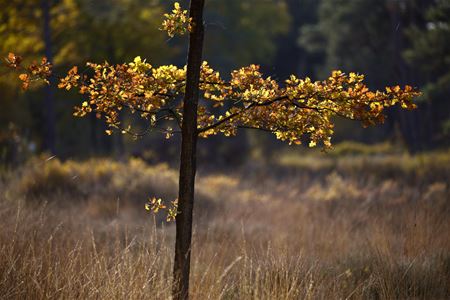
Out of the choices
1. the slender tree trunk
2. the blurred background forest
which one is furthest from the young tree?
the blurred background forest

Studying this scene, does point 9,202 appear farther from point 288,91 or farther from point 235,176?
point 235,176

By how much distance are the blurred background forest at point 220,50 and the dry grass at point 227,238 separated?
1924 millimetres

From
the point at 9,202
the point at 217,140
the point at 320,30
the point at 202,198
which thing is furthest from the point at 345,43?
the point at 9,202

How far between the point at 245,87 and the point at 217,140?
19.8 meters

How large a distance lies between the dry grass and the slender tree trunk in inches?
9.3

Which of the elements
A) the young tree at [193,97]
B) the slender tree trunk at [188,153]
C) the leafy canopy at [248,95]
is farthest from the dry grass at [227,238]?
the leafy canopy at [248,95]

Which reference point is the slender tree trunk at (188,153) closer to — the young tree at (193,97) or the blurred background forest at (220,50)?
the young tree at (193,97)

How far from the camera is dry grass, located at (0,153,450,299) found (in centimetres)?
464

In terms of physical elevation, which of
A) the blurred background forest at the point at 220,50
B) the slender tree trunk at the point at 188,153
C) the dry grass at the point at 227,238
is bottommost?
the dry grass at the point at 227,238

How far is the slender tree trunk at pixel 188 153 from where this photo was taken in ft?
13.7

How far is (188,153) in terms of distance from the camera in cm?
420

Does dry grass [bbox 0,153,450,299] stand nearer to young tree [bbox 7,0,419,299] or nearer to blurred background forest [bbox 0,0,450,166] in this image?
young tree [bbox 7,0,419,299]

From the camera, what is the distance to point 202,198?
36.6 ft

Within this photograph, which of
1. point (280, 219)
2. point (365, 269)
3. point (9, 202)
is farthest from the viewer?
point (280, 219)
